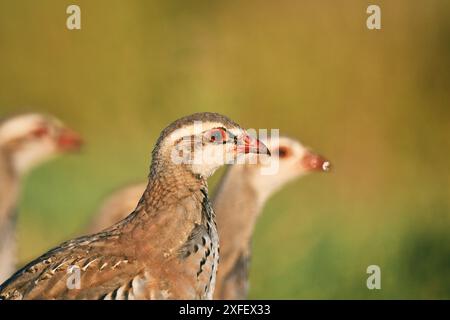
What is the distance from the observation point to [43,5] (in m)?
12.8

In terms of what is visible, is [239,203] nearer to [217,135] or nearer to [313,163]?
[313,163]

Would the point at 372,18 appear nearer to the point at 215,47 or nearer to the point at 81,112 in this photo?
the point at 215,47

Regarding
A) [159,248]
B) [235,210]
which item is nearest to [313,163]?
[235,210]

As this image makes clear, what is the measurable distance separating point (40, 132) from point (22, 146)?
0.18m

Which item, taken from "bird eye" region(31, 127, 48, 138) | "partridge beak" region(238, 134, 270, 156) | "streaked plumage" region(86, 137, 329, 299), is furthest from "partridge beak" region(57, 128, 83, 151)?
"partridge beak" region(238, 134, 270, 156)

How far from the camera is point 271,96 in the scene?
472 inches

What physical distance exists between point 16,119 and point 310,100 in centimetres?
379

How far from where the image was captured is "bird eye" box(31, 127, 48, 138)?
29.9ft

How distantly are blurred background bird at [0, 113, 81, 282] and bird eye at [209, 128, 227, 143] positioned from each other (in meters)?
3.29

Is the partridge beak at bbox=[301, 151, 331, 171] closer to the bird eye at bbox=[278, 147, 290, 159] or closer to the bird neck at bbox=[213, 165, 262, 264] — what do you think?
the bird eye at bbox=[278, 147, 290, 159]

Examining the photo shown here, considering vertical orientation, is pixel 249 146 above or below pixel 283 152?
above

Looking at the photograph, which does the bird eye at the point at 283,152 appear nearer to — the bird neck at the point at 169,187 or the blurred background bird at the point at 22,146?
the blurred background bird at the point at 22,146

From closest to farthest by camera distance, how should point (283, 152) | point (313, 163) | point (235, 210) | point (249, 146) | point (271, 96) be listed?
point (249, 146), point (235, 210), point (313, 163), point (283, 152), point (271, 96)
